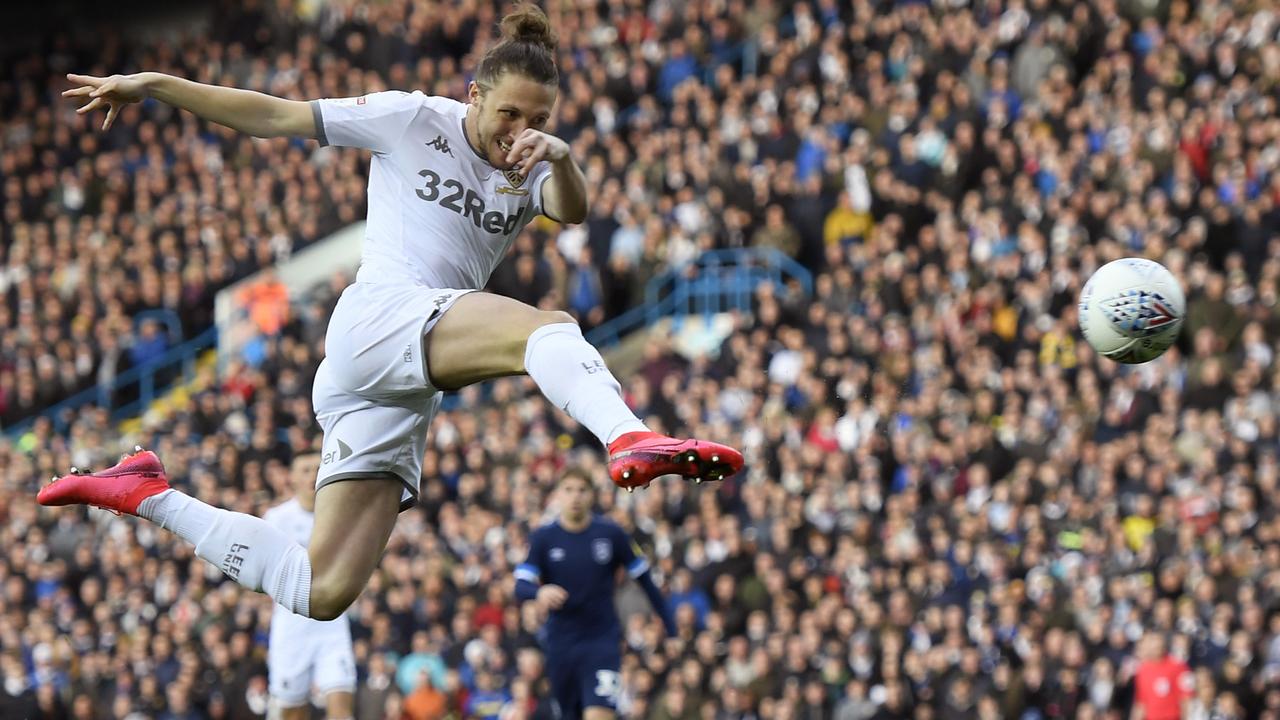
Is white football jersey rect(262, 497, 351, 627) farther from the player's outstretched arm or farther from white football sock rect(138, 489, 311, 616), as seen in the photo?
the player's outstretched arm

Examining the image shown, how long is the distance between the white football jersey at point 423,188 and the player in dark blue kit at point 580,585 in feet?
14.1

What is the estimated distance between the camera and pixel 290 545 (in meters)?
7.71

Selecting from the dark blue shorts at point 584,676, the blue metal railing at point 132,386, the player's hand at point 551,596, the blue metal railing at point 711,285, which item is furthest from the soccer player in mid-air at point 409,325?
the blue metal railing at point 132,386

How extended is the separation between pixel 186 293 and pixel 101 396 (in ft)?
5.25

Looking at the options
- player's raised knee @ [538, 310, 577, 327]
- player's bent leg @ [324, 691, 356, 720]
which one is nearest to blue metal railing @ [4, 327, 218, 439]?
player's bent leg @ [324, 691, 356, 720]

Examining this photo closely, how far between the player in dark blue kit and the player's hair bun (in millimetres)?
4772

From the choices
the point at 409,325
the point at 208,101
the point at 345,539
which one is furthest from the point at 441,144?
the point at 345,539

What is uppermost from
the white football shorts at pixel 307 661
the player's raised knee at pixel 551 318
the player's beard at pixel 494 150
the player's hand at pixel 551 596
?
the player's beard at pixel 494 150

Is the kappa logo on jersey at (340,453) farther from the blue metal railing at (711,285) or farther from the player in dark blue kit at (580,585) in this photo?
the blue metal railing at (711,285)

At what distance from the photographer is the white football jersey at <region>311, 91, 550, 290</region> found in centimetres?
725

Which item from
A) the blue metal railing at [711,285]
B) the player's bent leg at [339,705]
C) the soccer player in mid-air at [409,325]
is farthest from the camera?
the blue metal railing at [711,285]

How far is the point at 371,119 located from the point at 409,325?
0.86 m

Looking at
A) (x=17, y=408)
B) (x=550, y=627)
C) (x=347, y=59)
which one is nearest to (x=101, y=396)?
(x=17, y=408)

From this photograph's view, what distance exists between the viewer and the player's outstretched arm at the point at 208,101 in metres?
6.92
